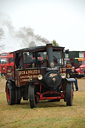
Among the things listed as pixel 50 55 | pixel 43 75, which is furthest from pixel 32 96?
pixel 50 55

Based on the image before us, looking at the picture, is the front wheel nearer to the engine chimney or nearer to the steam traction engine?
the steam traction engine

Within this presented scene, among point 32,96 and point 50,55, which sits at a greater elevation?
point 50,55

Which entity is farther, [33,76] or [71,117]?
[33,76]

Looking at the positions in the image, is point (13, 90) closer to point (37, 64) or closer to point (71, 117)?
point (37, 64)

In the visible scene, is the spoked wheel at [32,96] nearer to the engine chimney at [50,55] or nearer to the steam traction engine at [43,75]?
the steam traction engine at [43,75]

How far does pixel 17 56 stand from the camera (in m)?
12.8

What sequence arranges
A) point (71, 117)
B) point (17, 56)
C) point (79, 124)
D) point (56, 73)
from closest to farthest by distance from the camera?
point (79, 124) < point (71, 117) < point (56, 73) < point (17, 56)

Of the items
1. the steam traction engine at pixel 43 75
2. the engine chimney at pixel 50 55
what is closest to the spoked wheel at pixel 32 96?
the steam traction engine at pixel 43 75

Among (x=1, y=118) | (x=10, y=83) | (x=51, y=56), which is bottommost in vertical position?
(x=1, y=118)

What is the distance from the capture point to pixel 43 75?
1160 centimetres

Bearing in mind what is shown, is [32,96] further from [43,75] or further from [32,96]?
[43,75]

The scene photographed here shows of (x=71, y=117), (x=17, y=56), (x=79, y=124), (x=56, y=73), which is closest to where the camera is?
(x=79, y=124)

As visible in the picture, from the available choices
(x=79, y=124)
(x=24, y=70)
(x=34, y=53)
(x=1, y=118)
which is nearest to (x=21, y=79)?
(x=24, y=70)

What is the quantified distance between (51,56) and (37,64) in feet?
2.15
